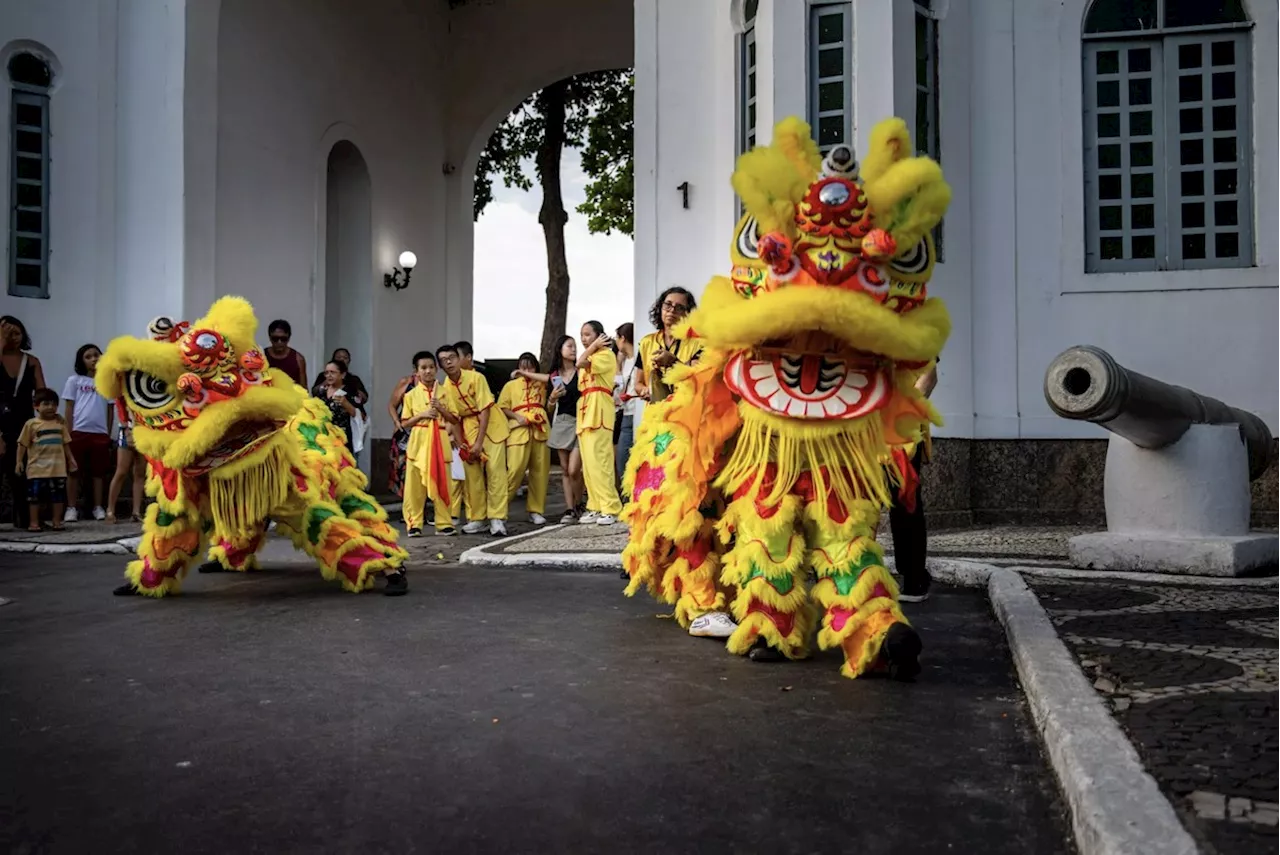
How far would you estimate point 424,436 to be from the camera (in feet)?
33.3

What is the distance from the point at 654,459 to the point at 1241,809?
289 centimetres

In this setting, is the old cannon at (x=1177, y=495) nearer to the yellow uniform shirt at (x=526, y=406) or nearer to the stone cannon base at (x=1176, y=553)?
the stone cannon base at (x=1176, y=553)

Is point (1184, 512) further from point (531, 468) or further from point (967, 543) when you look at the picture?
point (531, 468)

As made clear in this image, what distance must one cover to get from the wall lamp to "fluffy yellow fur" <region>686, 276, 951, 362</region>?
40.1 ft

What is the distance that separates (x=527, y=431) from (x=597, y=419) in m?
0.89

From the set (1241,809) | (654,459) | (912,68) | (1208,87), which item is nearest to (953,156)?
(912,68)

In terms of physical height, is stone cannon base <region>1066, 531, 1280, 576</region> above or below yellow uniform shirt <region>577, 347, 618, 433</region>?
below

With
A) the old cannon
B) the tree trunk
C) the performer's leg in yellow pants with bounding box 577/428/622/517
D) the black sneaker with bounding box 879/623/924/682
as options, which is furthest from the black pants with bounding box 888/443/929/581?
the tree trunk

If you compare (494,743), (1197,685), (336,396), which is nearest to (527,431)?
(336,396)

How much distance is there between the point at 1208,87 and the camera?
9.31 metres

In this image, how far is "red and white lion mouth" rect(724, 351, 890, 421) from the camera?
4.28m

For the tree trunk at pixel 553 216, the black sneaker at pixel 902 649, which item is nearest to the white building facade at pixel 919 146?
the black sneaker at pixel 902 649

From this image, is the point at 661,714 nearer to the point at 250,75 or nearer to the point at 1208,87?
the point at 1208,87

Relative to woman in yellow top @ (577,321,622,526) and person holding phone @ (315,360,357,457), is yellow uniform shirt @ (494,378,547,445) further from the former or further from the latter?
person holding phone @ (315,360,357,457)
